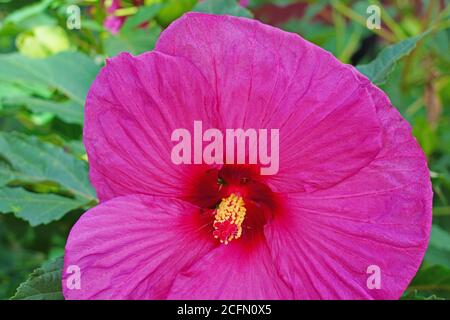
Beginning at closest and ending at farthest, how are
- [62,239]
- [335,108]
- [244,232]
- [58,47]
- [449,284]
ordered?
[335,108] < [244,232] < [449,284] < [58,47] < [62,239]

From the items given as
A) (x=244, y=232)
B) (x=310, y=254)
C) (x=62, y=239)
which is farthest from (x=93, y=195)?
(x=62, y=239)

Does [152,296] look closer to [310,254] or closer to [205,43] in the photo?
[310,254]

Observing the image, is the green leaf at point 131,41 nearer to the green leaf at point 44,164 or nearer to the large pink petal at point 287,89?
the green leaf at point 44,164

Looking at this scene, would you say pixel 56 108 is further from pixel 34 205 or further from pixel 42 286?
pixel 42 286

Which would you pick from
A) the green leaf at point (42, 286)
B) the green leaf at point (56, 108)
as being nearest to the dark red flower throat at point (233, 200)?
the green leaf at point (42, 286)

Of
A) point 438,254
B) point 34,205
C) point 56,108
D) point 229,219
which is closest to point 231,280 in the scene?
point 229,219

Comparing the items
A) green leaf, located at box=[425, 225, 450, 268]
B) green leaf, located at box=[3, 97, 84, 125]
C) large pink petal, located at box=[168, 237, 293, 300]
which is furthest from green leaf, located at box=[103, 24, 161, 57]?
green leaf, located at box=[425, 225, 450, 268]

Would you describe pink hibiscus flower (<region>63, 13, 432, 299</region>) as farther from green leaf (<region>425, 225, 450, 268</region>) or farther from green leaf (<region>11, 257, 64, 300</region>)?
green leaf (<region>425, 225, 450, 268</region>)
